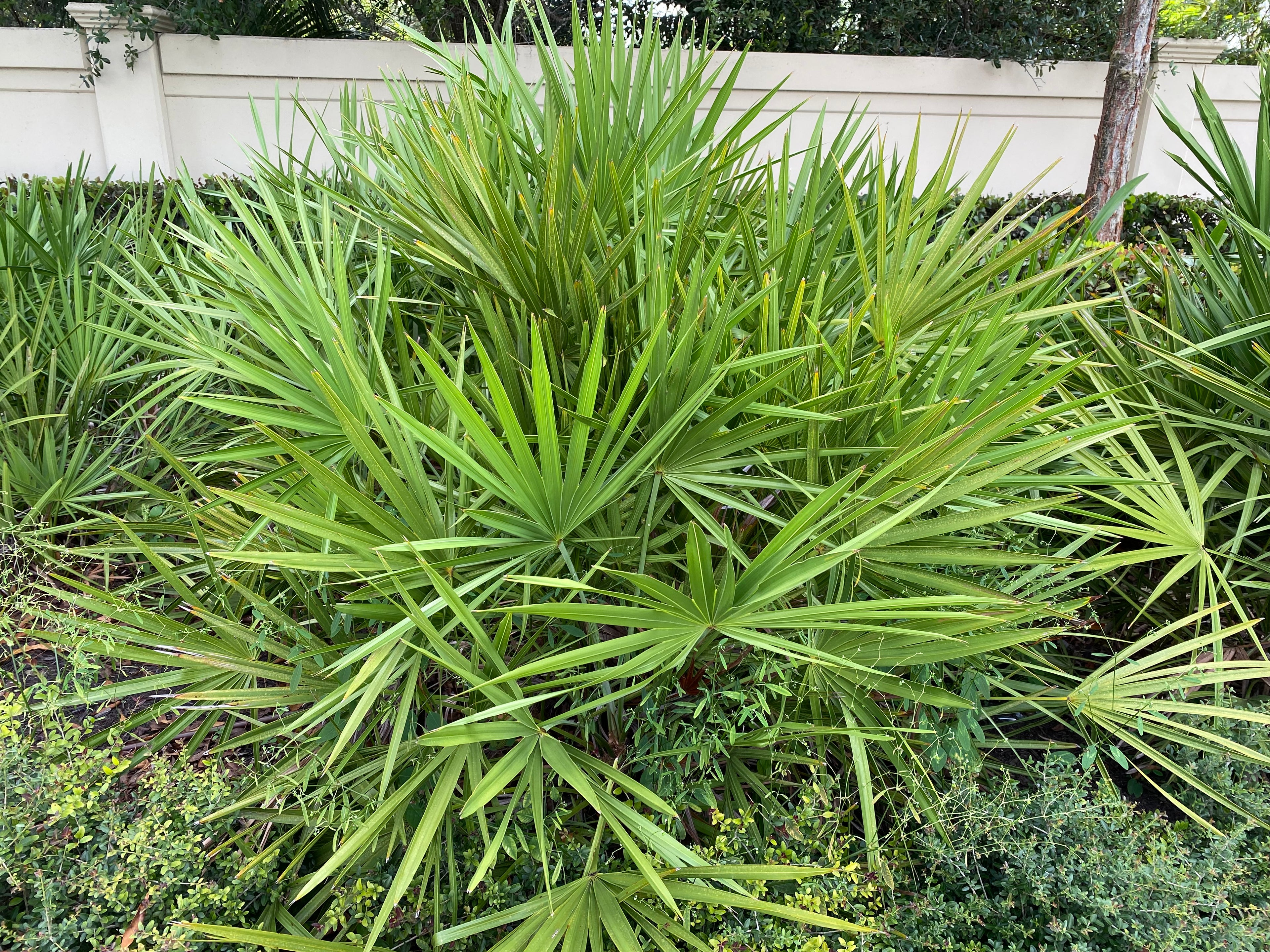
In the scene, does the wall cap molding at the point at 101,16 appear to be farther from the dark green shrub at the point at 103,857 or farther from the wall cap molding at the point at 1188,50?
the wall cap molding at the point at 1188,50

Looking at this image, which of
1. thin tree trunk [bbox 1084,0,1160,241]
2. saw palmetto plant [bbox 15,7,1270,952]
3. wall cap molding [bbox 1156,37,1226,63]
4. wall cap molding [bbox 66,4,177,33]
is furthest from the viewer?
wall cap molding [bbox 1156,37,1226,63]

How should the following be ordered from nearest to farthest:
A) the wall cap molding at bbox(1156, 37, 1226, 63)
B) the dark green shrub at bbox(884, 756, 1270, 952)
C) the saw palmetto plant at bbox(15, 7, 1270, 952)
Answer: the saw palmetto plant at bbox(15, 7, 1270, 952), the dark green shrub at bbox(884, 756, 1270, 952), the wall cap molding at bbox(1156, 37, 1226, 63)

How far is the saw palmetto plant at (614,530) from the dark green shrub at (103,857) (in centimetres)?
10

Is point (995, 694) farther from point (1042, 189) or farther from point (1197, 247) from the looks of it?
point (1042, 189)

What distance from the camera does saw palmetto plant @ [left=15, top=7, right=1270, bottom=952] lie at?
1151mm

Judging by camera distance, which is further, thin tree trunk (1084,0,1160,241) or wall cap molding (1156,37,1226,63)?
wall cap molding (1156,37,1226,63)

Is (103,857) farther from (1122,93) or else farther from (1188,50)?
(1188,50)

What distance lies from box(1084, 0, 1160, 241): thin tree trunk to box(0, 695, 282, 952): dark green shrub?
16.8 ft

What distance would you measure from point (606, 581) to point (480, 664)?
30 centimetres

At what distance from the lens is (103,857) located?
1496 millimetres

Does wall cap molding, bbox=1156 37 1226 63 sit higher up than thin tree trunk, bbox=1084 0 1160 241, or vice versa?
wall cap molding, bbox=1156 37 1226 63

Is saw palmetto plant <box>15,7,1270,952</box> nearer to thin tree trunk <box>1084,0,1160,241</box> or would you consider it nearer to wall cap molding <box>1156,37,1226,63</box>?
thin tree trunk <box>1084,0,1160,241</box>

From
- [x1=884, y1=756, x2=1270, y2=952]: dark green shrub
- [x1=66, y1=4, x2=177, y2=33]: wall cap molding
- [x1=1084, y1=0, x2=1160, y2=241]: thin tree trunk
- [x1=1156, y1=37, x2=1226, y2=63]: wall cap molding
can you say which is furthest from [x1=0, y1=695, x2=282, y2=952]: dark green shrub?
[x1=1156, y1=37, x2=1226, y2=63]: wall cap molding

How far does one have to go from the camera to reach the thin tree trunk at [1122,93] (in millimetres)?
4539
